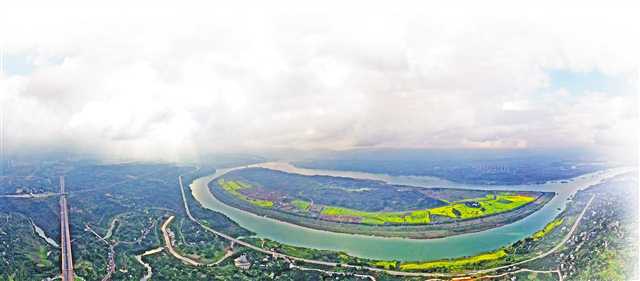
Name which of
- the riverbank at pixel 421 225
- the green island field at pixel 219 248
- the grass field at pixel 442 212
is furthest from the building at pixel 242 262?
the grass field at pixel 442 212

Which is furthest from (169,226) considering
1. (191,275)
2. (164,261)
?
(191,275)

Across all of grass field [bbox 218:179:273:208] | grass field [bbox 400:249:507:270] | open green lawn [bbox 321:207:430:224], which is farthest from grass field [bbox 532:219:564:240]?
grass field [bbox 218:179:273:208]

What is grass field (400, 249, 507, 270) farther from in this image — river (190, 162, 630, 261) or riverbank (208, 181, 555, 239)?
riverbank (208, 181, 555, 239)

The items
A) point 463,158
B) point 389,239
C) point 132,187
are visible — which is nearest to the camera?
point 389,239

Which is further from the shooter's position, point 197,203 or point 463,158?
point 463,158

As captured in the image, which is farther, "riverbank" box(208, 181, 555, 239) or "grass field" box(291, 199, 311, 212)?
"grass field" box(291, 199, 311, 212)

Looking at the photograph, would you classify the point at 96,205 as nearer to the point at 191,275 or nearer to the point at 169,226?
the point at 169,226
